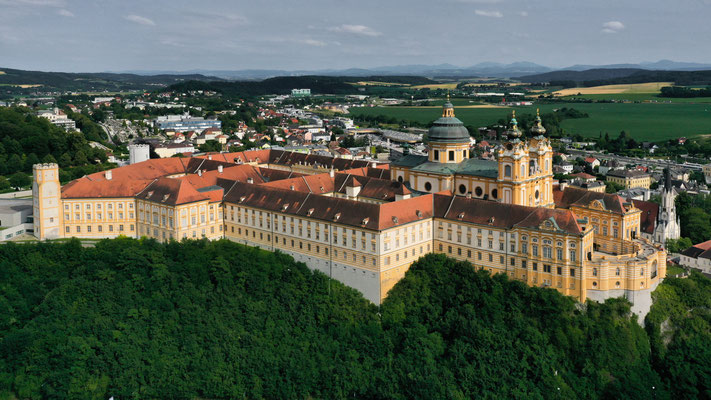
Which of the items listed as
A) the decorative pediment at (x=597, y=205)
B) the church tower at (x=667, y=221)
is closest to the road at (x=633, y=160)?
the church tower at (x=667, y=221)

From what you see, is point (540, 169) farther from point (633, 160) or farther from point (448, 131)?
point (633, 160)

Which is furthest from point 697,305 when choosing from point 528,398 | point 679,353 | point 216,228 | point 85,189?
point 85,189

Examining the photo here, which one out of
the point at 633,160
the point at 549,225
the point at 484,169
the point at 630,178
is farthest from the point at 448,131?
the point at 633,160

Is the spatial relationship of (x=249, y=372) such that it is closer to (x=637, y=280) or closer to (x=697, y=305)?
(x=637, y=280)

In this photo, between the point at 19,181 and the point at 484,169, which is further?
the point at 19,181

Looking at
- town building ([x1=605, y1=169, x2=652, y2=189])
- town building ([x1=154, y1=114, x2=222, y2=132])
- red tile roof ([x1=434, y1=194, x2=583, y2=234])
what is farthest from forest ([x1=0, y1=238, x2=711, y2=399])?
town building ([x1=154, y1=114, x2=222, y2=132])

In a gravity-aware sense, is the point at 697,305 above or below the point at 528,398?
above

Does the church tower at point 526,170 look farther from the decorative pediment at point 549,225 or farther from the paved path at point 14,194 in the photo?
the paved path at point 14,194
